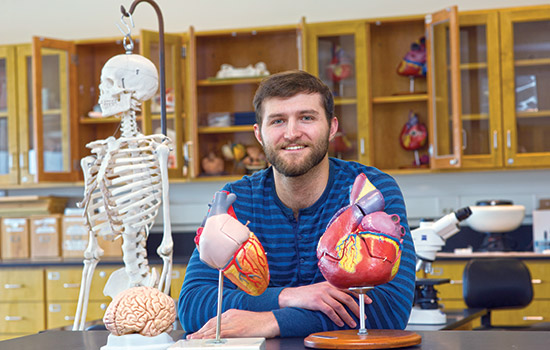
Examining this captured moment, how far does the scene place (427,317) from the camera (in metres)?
2.53

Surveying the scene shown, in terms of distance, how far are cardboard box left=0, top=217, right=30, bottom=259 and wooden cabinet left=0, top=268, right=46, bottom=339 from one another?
33 cm

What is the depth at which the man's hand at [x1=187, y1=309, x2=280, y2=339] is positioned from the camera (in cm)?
149

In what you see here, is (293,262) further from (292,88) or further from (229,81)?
(229,81)

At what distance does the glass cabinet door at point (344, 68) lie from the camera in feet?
15.9

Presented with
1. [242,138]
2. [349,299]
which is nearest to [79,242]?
[242,138]

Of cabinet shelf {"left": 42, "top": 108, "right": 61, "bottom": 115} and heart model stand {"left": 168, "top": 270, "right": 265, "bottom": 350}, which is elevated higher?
cabinet shelf {"left": 42, "top": 108, "right": 61, "bottom": 115}

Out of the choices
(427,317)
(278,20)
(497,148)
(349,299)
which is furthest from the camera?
(278,20)

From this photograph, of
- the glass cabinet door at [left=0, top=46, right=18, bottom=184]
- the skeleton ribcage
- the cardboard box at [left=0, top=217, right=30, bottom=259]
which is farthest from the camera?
the glass cabinet door at [left=0, top=46, right=18, bottom=184]

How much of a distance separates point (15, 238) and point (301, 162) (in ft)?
12.7

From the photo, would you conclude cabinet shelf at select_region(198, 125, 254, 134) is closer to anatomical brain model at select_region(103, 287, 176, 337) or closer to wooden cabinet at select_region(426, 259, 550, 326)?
wooden cabinet at select_region(426, 259, 550, 326)

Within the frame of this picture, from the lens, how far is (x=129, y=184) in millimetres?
2408

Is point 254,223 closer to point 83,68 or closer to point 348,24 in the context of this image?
point 348,24

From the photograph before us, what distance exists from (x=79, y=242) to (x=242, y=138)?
1.31 m

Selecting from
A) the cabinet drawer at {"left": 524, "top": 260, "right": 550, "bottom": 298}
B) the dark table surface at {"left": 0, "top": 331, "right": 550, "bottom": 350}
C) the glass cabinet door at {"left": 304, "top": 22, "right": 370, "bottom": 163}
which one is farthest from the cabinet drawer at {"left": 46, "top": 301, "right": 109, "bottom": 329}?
the dark table surface at {"left": 0, "top": 331, "right": 550, "bottom": 350}
